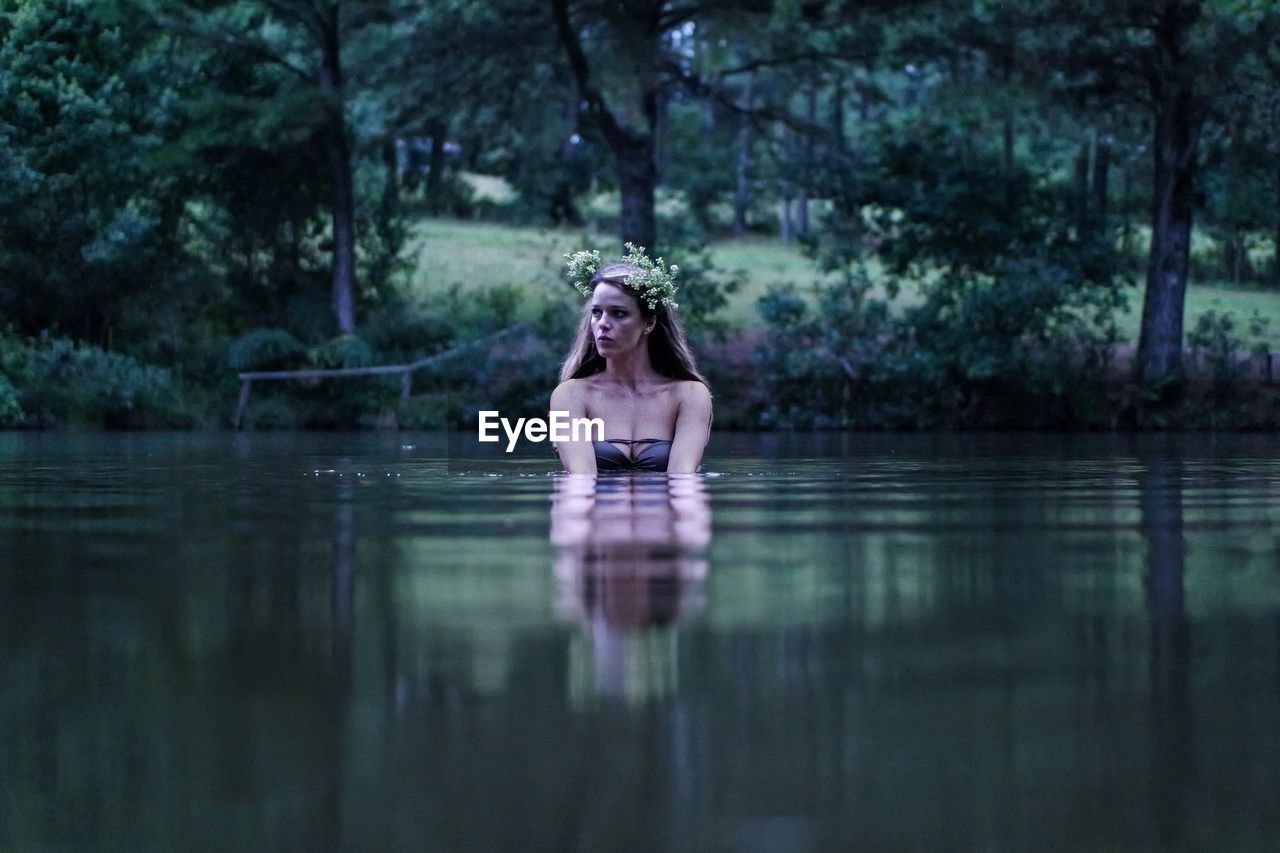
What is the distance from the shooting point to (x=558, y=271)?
115ft

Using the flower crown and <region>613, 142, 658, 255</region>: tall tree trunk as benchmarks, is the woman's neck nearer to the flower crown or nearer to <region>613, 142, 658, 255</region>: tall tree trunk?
the flower crown

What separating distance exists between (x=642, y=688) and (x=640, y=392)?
8.26 m

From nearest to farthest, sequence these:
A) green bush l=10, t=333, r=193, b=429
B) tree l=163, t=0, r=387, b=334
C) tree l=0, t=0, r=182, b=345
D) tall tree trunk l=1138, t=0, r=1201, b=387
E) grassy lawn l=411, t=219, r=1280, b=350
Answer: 1. tall tree trunk l=1138, t=0, r=1201, b=387
2. green bush l=10, t=333, r=193, b=429
3. tree l=163, t=0, r=387, b=334
4. tree l=0, t=0, r=182, b=345
5. grassy lawn l=411, t=219, r=1280, b=350

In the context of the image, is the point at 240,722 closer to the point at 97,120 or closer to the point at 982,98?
the point at 982,98

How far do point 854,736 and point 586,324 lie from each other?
28.9 feet

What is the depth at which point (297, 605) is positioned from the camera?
436cm

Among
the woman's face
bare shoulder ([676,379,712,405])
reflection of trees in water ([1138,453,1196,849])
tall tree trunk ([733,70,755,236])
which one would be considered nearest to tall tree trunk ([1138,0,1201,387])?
bare shoulder ([676,379,712,405])

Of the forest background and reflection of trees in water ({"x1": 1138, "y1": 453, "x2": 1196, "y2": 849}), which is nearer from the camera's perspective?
reflection of trees in water ({"x1": 1138, "y1": 453, "x2": 1196, "y2": 849})

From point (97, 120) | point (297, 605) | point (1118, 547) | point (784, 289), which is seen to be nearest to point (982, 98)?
point (784, 289)

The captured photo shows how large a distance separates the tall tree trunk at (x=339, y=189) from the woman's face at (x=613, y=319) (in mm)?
23498

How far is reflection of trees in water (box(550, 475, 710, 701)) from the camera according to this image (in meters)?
3.31

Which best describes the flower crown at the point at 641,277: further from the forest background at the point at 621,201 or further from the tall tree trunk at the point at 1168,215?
the tall tree trunk at the point at 1168,215

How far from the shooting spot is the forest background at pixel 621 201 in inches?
1166

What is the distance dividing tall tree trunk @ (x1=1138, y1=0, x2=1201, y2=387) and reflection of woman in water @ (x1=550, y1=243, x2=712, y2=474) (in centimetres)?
1962
